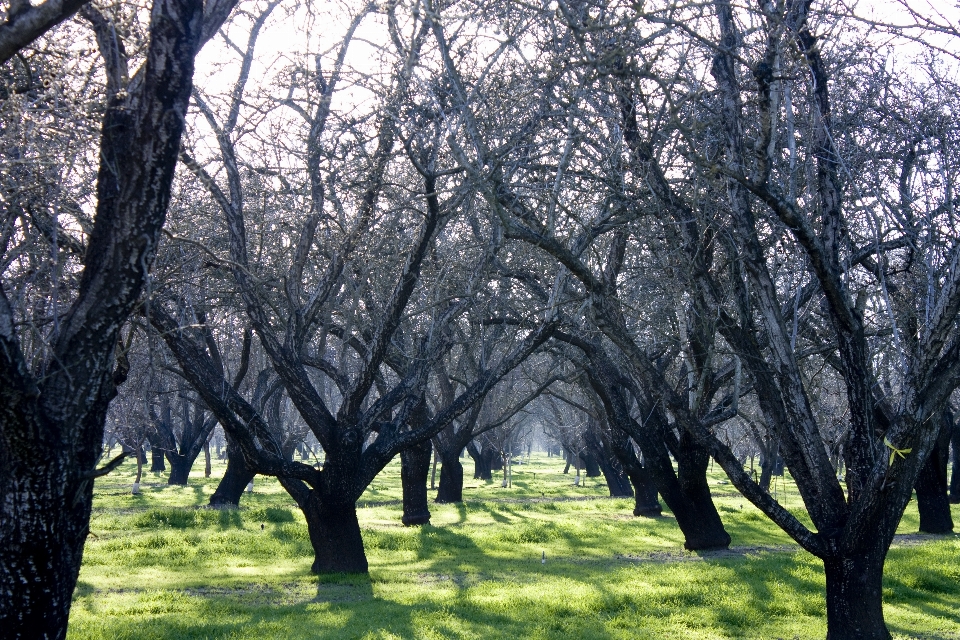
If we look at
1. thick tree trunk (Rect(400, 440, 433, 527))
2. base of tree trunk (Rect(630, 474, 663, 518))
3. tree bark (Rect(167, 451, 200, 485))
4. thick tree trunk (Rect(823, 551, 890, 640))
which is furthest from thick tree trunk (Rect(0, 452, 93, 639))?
tree bark (Rect(167, 451, 200, 485))

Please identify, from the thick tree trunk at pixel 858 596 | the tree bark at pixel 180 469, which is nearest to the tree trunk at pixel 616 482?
the tree bark at pixel 180 469

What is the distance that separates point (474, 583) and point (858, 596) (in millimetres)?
6156


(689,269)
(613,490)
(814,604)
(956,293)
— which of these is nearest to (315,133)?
(689,269)

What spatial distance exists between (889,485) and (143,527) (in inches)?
642

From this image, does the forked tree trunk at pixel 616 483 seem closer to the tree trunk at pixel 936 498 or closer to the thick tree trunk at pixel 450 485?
the thick tree trunk at pixel 450 485

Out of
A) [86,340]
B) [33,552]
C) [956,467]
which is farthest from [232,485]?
[956,467]

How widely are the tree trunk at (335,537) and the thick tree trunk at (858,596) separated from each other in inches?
289

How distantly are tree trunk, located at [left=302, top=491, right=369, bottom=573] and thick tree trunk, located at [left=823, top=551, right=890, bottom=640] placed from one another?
7.35 m

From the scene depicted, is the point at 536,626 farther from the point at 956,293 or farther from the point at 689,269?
the point at 956,293

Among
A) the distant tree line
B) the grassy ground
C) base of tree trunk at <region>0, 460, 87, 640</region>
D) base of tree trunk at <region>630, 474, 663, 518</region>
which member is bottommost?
the grassy ground

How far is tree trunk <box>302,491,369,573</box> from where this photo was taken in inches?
516

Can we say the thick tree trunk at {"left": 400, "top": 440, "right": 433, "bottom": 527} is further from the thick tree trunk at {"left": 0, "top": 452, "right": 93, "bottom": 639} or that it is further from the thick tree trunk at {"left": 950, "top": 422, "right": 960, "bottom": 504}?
the thick tree trunk at {"left": 950, "top": 422, "right": 960, "bottom": 504}

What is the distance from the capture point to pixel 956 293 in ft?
23.9

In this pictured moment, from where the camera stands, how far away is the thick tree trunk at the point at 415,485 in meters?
20.4
